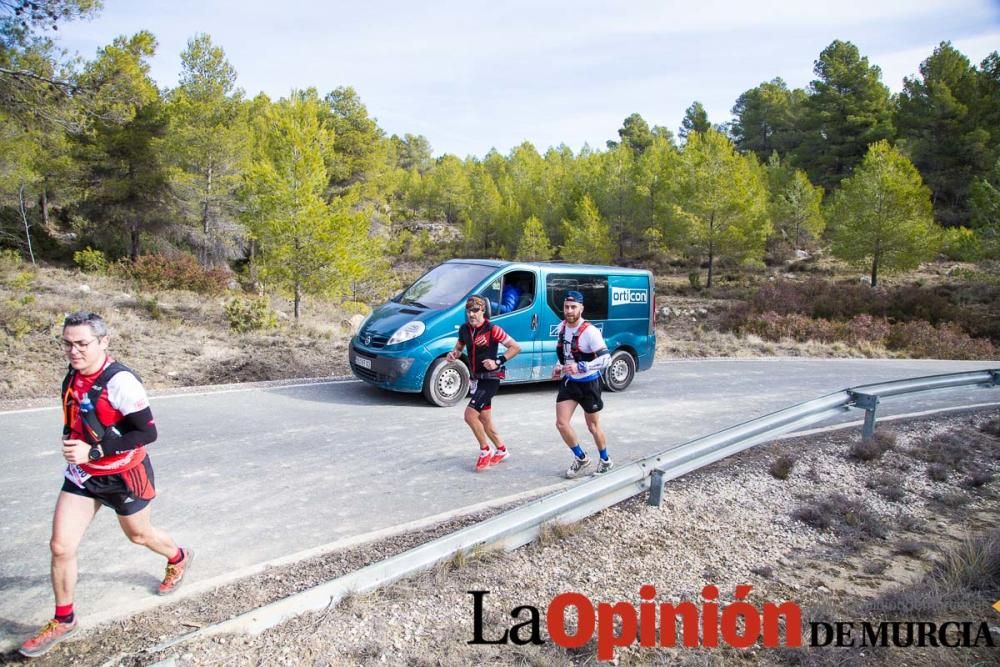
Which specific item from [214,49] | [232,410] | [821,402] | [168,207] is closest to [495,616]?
[821,402]

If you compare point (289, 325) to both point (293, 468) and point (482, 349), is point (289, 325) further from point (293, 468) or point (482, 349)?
point (482, 349)

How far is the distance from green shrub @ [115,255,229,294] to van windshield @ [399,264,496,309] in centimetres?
1446

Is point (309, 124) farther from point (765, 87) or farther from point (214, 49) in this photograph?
point (765, 87)

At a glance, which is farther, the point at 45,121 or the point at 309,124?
the point at 309,124

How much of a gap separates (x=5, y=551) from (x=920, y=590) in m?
6.00

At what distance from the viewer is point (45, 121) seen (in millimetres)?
11680

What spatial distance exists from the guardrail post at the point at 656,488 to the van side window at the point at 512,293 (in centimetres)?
480

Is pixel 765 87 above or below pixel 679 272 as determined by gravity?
above

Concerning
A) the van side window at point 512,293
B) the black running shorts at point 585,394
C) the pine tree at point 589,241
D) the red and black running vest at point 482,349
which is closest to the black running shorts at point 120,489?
the red and black running vest at point 482,349

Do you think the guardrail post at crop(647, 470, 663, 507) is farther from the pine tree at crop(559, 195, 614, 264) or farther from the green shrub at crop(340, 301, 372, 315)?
the pine tree at crop(559, 195, 614, 264)

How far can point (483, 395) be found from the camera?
6461 mm

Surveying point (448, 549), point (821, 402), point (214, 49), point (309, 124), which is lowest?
point (448, 549)

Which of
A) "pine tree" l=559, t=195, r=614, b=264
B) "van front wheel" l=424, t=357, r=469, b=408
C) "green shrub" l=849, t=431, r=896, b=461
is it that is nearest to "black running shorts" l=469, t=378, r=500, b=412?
"van front wheel" l=424, t=357, r=469, b=408

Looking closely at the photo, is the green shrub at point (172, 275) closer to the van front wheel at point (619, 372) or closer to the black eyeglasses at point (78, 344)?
the van front wheel at point (619, 372)
